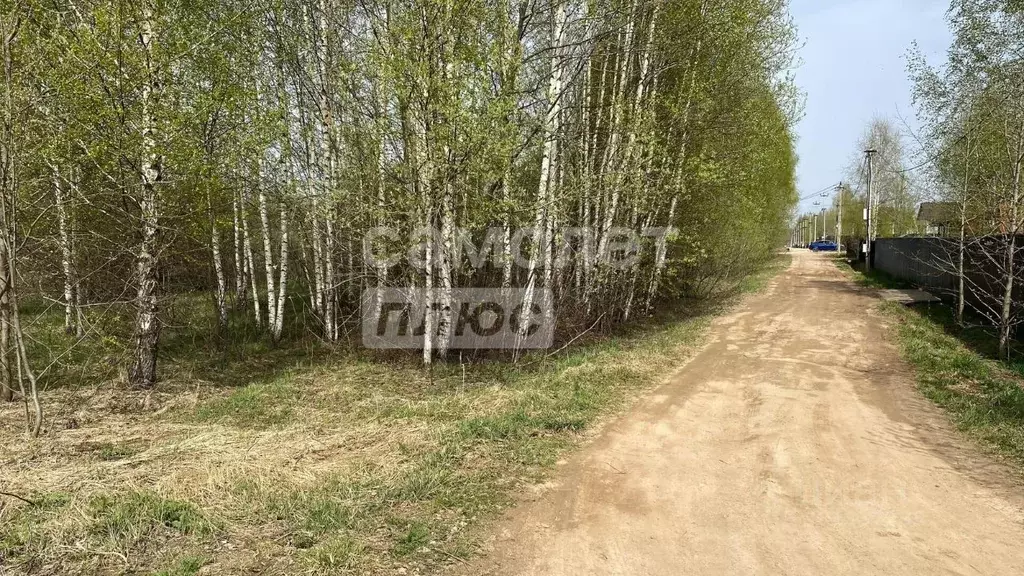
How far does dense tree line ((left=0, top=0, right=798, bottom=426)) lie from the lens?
6.72m

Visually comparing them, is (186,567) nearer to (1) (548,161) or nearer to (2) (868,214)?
(1) (548,161)

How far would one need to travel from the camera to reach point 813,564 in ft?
11.4

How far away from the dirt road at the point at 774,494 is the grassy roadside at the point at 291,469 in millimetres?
536

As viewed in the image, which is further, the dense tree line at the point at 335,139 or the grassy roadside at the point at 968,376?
the dense tree line at the point at 335,139

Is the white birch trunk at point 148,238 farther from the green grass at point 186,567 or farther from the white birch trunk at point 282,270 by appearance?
the green grass at point 186,567

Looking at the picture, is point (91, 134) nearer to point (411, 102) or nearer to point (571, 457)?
point (411, 102)

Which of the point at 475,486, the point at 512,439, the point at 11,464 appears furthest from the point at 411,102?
the point at 11,464

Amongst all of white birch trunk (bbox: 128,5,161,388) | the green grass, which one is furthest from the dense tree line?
the green grass

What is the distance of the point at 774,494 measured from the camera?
14.7ft

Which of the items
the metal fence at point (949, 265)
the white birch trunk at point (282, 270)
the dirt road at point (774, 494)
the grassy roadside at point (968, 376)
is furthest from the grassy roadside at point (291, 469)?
the metal fence at point (949, 265)

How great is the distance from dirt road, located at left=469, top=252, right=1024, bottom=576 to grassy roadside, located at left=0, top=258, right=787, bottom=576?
0.54m

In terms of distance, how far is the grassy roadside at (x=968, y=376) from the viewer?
19.0 ft

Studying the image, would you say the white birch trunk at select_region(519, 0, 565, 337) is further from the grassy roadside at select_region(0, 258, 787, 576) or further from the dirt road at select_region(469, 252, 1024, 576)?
the dirt road at select_region(469, 252, 1024, 576)

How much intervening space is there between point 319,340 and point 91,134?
5672 millimetres
